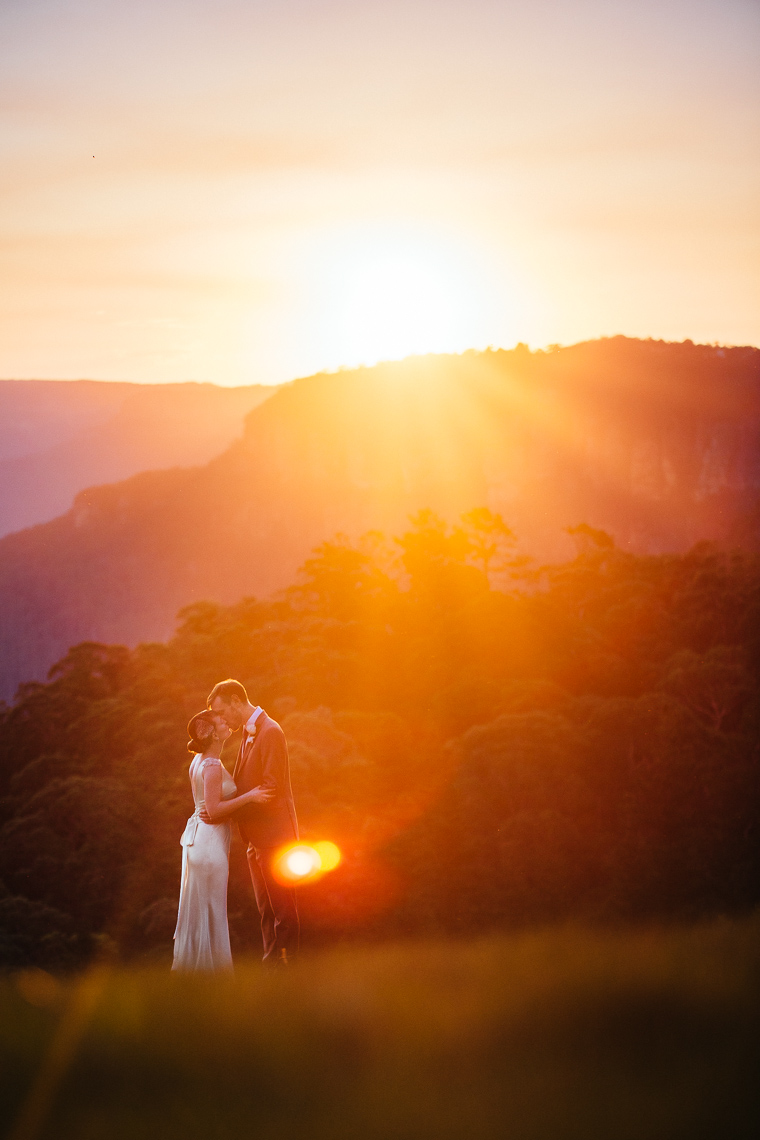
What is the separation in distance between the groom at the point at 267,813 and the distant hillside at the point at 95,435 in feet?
423

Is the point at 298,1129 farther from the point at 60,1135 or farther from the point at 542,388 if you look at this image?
the point at 542,388

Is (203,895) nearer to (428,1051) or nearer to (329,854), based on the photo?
(428,1051)

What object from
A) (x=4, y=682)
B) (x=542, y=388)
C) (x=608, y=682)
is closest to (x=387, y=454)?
(x=542, y=388)

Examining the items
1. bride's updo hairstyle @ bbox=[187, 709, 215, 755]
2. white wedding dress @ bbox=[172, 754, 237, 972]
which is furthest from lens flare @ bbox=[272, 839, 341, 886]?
bride's updo hairstyle @ bbox=[187, 709, 215, 755]

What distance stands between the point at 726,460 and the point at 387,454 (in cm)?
3487

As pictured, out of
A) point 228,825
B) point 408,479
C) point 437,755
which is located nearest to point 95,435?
point 408,479

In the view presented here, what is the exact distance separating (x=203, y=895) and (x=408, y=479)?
10850 centimetres

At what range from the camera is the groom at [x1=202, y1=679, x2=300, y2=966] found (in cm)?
704

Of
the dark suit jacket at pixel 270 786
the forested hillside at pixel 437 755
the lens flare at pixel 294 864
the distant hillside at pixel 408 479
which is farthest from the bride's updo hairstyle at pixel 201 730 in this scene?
the distant hillside at pixel 408 479

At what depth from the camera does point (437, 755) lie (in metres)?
38.2

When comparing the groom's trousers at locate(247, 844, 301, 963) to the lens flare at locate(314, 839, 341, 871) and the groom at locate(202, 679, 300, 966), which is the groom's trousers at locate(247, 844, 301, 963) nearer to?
the groom at locate(202, 679, 300, 966)

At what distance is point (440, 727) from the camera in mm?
42156

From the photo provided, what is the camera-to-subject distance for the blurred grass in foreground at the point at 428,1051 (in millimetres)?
3334

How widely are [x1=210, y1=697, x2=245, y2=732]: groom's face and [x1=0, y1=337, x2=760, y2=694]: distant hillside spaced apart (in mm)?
92016
